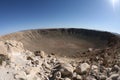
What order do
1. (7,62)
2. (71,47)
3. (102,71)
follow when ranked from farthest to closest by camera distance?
(71,47) < (7,62) < (102,71)

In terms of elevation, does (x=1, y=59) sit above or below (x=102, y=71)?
above

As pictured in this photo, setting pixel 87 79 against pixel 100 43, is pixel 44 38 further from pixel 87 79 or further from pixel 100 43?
pixel 87 79

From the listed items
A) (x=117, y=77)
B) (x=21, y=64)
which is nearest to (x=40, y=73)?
(x=21, y=64)

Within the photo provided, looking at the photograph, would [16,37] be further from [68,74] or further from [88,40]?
[68,74]

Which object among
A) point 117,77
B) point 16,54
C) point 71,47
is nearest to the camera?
point 117,77

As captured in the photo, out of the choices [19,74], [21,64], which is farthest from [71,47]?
[19,74]

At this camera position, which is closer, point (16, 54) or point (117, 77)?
point (117, 77)
